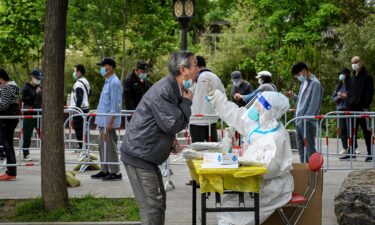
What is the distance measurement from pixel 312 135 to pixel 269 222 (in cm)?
492

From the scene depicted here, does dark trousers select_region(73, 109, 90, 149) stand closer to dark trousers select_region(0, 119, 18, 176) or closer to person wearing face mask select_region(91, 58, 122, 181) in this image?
dark trousers select_region(0, 119, 18, 176)

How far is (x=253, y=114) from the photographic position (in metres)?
8.07

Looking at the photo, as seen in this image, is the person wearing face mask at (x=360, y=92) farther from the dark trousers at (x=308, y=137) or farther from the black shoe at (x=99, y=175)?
the black shoe at (x=99, y=175)

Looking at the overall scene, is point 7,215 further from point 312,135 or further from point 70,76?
point 70,76

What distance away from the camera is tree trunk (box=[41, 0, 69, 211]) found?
371 inches

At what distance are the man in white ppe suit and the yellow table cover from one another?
215mm

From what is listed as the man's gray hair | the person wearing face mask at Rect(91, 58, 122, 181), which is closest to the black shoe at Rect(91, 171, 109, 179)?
the person wearing face mask at Rect(91, 58, 122, 181)

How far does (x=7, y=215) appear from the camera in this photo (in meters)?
9.52

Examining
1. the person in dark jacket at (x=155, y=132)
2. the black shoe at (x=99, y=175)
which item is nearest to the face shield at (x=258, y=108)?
the person in dark jacket at (x=155, y=132)

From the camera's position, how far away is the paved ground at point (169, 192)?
959 cm

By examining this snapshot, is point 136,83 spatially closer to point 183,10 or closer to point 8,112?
point 183,10

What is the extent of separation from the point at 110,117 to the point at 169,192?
68.0 inches

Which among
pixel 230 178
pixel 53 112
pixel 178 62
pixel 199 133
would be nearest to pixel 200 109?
pixel 199 133

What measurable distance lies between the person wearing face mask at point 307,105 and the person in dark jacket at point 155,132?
240 inches
